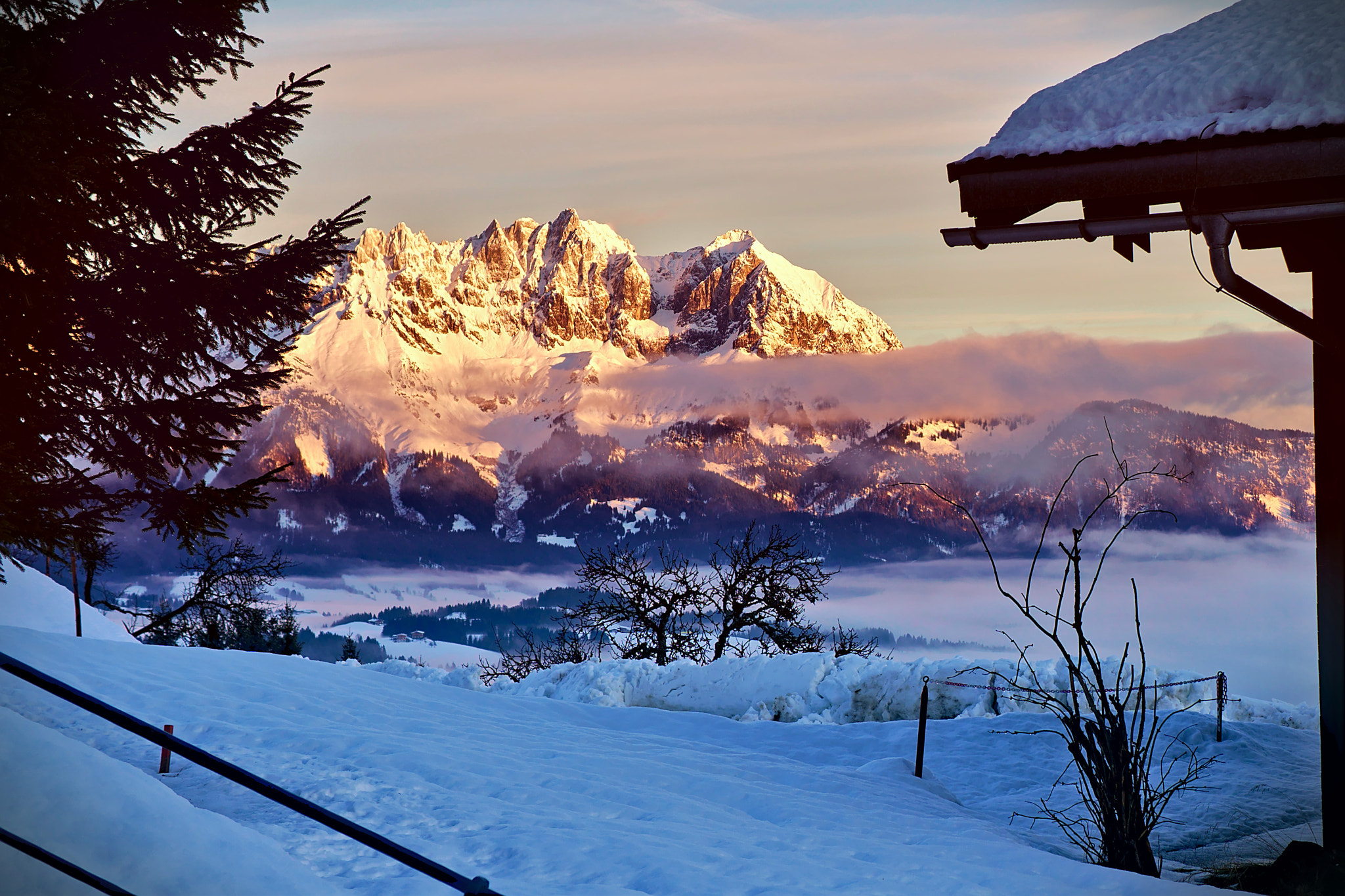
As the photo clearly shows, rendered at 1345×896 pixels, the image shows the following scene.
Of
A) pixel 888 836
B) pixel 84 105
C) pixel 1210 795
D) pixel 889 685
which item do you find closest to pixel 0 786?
pixel 888 836

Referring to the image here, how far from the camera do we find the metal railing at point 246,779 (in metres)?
3.42

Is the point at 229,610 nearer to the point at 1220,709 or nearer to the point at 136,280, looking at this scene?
the point at 136,280

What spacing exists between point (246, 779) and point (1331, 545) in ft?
22.0

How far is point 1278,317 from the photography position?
5980mm

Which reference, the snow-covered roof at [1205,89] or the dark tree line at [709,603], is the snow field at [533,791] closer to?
the snow-covered roof at [1205,89]

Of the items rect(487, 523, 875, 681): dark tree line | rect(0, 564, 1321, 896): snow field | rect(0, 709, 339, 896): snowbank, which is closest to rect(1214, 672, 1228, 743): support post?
rect(0, 564, 1321, 896): snow field

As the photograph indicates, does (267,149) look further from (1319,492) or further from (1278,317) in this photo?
→ (1319,492)

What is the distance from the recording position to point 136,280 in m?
9.59

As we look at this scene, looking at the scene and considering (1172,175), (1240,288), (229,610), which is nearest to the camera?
(1172,175)

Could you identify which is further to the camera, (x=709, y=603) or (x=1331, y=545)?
(x=709, y=603)

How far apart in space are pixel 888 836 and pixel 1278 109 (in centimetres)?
578

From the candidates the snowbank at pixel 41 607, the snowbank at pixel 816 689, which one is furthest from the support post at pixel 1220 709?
the snowbank at pixel 41 607

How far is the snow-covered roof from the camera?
16.3ft

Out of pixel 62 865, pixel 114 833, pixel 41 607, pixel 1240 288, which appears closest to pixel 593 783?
pixel 114 833
